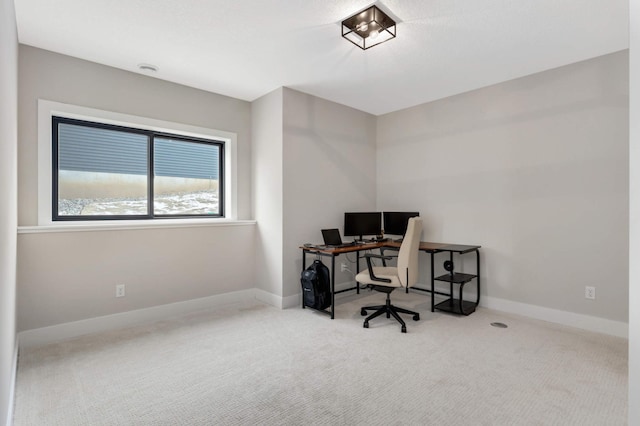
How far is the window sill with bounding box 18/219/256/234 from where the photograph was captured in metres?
2.95

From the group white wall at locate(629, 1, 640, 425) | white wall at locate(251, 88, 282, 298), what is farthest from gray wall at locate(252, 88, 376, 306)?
white wall at locate(629, 1, 640, 425)

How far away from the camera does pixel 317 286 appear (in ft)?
12.6

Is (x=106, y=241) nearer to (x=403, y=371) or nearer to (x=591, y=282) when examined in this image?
(x=403, y=371)

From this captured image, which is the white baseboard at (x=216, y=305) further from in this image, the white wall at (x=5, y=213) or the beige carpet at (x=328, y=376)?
the white wall at (x=5, y=213)

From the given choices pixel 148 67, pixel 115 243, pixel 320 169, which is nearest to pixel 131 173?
pixel 115 243

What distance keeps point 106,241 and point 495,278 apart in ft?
14.2

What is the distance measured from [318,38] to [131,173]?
98.8 inches

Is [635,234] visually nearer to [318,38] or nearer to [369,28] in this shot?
[369,28]

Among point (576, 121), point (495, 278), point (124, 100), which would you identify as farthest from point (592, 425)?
point (124, 100)

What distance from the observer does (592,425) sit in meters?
1.87

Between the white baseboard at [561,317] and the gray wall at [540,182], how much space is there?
0.05 m

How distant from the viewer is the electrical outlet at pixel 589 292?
10.6 ft

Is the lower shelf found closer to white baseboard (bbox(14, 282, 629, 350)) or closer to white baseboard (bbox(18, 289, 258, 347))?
white baseboard (bbox(14, 282, 629, 350))

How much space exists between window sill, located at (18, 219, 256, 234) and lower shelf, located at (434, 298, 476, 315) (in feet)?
8.53
